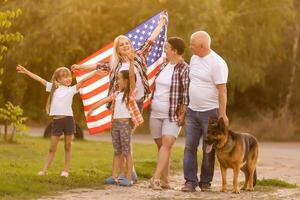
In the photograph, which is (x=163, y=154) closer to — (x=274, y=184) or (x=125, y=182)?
(x=125, y=182)

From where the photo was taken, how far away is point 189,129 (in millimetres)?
11695

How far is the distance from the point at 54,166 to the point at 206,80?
4.94m

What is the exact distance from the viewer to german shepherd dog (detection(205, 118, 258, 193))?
11258 mm

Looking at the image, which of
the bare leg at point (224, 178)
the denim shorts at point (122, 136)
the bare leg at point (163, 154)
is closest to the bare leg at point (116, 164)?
the denim shorts at point (122, 136)

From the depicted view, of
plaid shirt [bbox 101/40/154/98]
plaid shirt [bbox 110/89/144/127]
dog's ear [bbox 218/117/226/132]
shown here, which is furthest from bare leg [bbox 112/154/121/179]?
dog's ear [bbox 218/117/226/132]

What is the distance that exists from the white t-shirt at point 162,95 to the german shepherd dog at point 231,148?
0.73 meters

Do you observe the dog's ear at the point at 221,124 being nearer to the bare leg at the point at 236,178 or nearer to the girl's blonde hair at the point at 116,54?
the bare leg at the point at 236,178

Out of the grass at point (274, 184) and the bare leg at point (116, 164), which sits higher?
the bare leg at point (116, 164)

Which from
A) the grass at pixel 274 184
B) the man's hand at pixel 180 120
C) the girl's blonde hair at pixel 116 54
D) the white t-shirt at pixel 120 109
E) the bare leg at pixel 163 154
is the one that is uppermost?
the girl's blonde hair at pixel 116 54

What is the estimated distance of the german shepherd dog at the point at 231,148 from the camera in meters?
11.3

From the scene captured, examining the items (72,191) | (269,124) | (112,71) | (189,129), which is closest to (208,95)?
(189,129)

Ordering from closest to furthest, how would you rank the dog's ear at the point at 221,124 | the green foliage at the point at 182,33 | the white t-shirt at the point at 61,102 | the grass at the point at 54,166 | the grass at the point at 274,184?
1. the grass at the point at 54,166
2. the dog's ear at the point at 221,124
3. the white t-shirt at the point at 61,102
4. the grass at the point at 274,184
5. the green foliage at the point at 182,33

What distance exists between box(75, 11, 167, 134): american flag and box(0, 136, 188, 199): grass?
0.89m

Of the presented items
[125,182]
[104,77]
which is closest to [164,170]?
[125,182]
